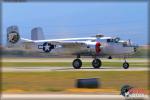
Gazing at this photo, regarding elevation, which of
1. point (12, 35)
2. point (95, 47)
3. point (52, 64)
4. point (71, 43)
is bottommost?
point (52, 64)

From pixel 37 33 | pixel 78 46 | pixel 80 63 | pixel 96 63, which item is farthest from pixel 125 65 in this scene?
pixel 37 33

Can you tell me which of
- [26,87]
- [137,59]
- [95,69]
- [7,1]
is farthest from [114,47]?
[7,1]

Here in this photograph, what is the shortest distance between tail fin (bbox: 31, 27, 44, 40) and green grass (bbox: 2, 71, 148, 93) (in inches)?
89.1

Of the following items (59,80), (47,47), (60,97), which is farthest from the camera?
(47,47)

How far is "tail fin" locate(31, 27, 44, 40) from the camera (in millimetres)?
22916

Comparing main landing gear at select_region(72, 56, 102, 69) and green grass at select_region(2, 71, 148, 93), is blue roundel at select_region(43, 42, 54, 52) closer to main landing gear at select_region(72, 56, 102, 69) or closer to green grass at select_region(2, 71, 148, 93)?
green grass at select_region(2, 71, 148, 93)

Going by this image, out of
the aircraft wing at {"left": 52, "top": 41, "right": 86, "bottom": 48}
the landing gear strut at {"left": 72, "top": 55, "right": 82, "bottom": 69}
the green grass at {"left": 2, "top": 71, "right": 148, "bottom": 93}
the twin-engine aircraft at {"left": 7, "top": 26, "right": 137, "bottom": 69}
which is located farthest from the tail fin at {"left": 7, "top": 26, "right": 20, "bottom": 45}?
the landing gear strut at {"left": 72, "top": 55, "right": 82, "bottom": 69}

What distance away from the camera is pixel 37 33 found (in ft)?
79.5

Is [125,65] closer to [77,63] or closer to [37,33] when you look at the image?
[77,63]

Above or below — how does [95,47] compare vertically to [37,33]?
below

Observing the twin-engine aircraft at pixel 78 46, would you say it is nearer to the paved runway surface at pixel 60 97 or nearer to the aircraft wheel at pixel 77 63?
the aircraft wheel at pixel 77 63

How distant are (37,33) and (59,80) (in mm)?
2811

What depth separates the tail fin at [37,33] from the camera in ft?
75.2

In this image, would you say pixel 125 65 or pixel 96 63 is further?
pixel 96 63
